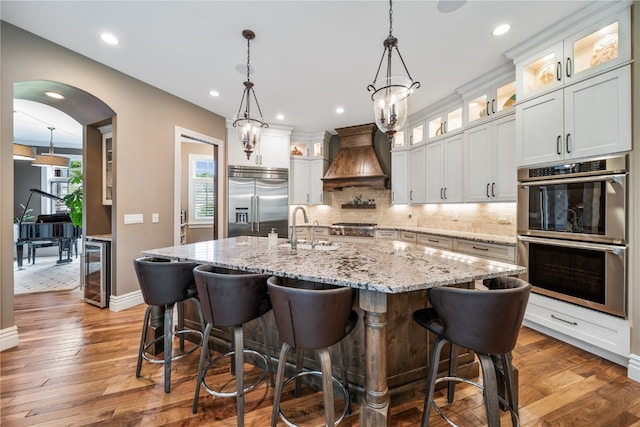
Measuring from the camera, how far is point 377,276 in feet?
4.47

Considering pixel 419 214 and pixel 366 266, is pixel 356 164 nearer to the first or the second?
pixel 419 214

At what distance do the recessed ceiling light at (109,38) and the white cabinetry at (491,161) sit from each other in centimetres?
428

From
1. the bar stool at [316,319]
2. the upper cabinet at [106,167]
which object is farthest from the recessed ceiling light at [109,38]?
the bar stool at [316,319]

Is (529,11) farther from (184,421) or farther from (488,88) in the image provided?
(184,421)

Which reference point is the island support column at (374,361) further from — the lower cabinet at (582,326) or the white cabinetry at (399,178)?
the white cabinetry at (399,178)

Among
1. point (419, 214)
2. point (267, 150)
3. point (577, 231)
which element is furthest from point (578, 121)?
point (267, 150)

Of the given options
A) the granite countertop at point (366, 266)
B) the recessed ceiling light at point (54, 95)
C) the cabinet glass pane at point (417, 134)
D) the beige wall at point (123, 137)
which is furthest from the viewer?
the cabinet glass pane at point (417, 134)

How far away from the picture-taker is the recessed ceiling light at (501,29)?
2.47m

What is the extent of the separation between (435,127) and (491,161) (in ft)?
4.74

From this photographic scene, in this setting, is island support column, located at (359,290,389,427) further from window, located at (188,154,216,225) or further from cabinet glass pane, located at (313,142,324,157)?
window, located at (188,154,216,225)

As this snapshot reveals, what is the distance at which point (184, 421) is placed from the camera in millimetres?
1559

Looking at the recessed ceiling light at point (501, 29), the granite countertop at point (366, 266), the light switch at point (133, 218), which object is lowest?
the granite countertop at point (366, 266)

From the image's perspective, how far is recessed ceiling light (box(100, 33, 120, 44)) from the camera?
8.59 feet

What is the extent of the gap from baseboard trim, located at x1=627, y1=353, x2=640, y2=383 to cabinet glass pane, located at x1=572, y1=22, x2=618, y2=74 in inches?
91.3
